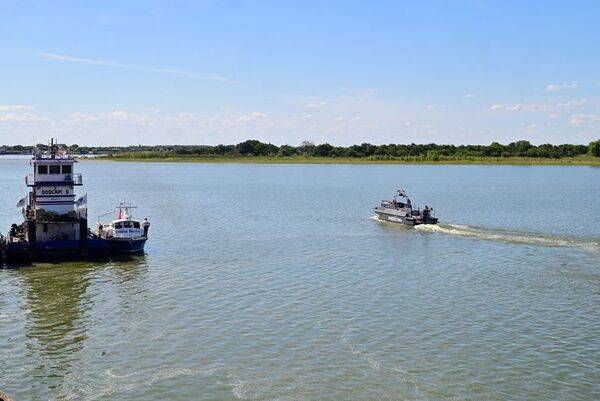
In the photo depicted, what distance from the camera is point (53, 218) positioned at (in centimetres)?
5309

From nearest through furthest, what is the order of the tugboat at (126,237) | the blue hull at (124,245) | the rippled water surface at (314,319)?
the rippled water surface at (314,319) < the blue hull at (124,245) < the tugboat at (126,237)

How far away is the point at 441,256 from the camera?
5575 cm

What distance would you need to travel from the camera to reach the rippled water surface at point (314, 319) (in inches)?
1056

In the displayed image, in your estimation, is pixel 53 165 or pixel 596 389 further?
pixel 53 165

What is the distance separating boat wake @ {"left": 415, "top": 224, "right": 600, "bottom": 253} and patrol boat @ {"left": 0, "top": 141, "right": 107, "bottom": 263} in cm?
3566

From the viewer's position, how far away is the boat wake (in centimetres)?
5978

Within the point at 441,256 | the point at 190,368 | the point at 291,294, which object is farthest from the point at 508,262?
the point at 190,368

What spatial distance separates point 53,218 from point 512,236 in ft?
139

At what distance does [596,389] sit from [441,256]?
2966cm

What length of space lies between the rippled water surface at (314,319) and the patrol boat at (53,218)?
2044 mm

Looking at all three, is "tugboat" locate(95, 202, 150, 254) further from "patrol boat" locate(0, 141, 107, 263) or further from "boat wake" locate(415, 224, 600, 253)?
"boat wake" locate(415, 224, 600, 253)

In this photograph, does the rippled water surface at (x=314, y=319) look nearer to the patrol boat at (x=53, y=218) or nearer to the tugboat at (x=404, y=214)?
the patrol boat at (x=53, y=218)

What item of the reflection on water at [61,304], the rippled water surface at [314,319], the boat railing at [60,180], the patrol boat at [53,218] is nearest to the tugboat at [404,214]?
the rippled water surface at [314,319]

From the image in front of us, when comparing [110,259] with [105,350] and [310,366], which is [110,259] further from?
[310,366]
